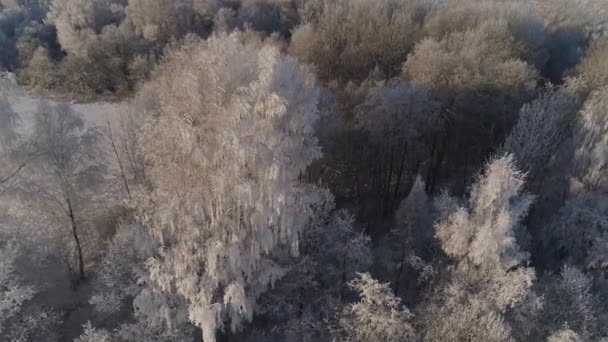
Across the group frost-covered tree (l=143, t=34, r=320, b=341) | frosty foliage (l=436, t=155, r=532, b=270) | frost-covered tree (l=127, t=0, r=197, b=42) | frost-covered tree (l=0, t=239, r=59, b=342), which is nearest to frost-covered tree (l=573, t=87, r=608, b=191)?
frosty foliage (l=436, t=155, r=532, b=270)

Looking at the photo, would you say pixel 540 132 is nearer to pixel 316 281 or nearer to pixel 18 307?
pixel 316 281

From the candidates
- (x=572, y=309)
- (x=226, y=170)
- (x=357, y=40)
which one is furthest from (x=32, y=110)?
(x=572, y=309)

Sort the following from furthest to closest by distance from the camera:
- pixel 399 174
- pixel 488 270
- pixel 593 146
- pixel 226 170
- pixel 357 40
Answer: pixel 357 40
pixel 399 174
pixel 593 146
pixel 488 270
pixel 226 170

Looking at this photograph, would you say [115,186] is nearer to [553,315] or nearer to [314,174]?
[314,174]

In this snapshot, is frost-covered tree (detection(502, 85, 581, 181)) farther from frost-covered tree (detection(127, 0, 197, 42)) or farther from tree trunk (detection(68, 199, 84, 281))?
frost-covered tree (detection(127, 0, 197, 42))

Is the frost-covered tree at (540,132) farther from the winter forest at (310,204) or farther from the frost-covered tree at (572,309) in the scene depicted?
the frost-covered tree at (572,309)

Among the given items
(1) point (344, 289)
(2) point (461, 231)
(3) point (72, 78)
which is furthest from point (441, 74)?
(3) point (72, 78)

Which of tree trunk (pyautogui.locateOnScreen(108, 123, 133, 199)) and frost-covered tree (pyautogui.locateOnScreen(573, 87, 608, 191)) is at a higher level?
frost-covered tree (pyautogui.locateOnScreen(573, 87, 608, 191))
